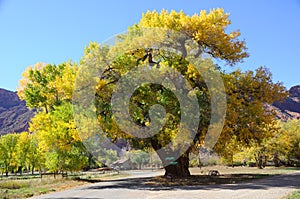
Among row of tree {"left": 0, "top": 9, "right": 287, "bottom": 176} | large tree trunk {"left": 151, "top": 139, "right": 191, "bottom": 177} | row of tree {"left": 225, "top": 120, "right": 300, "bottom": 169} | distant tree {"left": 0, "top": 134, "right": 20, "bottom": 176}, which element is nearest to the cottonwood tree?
row of tree {"left": 0, "top": 9, "right": 287, "bottom": 176}

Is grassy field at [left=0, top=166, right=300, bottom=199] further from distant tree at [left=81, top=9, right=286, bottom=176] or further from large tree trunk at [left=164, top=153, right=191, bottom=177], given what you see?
distant tree at [left=81, top=9, right=286, bottom=176]

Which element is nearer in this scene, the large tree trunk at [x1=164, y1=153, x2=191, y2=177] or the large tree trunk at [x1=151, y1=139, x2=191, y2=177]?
the large tree trunk at [x1=151, y1=139, x2=191, y2=177]

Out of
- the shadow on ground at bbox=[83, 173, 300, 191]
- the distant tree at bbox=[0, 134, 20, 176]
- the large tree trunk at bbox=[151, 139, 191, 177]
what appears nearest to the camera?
the shadow on ground at bbox=[83, 173, 300, 191]

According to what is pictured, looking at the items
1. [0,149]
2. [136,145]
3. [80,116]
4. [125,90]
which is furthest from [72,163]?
[0,149]

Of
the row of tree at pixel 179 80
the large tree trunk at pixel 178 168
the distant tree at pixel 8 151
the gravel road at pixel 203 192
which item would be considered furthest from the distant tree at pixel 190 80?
the distant tree at pixel 8 151

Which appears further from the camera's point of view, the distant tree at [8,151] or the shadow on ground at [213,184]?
the distant tree at [8,151]

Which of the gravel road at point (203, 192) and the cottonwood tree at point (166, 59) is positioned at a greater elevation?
the cottonwood tree at point (166, 59)

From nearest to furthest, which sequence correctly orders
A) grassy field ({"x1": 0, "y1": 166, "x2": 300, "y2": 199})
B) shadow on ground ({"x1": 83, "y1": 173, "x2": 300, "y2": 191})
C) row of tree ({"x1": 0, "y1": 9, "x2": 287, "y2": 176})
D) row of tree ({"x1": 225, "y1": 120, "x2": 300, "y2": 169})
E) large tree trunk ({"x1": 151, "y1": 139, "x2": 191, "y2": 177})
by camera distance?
1. shadow on ground ({"x1": 83, "y1": 173, "x2": 300, "y2": 191})
2. grassy field ({"x1": 0, "y1": 166, "x2": 300, "y2": 199})
3. row of tree ({"x1": 0, "y1": 9, "x2": 287, "y2": 176})
4. large tree trunk ({"x1": 151, "y1": 139, "x2": 191, "y2": 177})
5. row of tree ({"x1": 225, "y1": 120, "x2": 300, "y2": 169})

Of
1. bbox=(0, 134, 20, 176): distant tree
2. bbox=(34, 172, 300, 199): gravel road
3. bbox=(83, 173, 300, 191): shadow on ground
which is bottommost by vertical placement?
bbox=(83, 173, 300, 191): shadow on ground

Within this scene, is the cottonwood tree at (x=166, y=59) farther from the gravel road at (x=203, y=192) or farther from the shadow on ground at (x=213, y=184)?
the gravel road at (x=203, y=192)

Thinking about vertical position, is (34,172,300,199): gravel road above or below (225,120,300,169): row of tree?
below

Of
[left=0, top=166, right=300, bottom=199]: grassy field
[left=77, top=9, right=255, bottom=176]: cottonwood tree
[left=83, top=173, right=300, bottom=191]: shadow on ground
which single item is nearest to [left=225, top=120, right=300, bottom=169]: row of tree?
[left=0, top=166, right=300, bottom=199]: grassy field

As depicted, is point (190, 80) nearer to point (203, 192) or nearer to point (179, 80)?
point (179, 80)

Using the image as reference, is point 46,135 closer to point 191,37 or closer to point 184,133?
point 184,133
